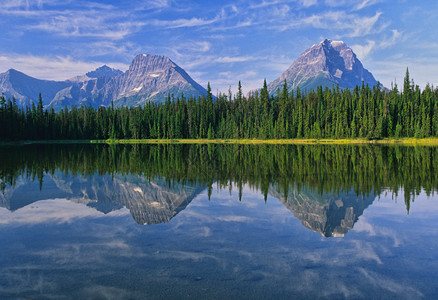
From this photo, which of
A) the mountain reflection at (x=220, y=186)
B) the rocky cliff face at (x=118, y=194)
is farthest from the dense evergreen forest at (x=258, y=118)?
the rocky cliff face at (x=118, y=194)

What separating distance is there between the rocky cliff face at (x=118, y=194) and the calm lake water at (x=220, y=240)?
0.27 ft

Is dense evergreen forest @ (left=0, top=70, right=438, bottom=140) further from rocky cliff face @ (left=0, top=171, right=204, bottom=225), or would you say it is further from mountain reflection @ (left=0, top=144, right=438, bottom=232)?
rocky cliff face @ (left=0, top=171, right=204, bottom=225)

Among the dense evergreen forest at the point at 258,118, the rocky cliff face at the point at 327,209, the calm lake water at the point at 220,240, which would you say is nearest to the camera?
the calm lake water at the point at 220,240

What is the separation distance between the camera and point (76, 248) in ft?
38.3

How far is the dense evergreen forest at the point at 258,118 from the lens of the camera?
125 metres

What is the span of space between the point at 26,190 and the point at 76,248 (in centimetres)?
1381

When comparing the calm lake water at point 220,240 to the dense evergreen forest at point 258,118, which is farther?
the dense evergreen forest at point 258,118

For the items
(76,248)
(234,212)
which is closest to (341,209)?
(234,212)

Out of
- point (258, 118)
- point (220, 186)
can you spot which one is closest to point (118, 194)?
point (220, 186)

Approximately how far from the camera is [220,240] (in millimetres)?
12406

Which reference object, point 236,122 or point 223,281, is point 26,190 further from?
point 236,122

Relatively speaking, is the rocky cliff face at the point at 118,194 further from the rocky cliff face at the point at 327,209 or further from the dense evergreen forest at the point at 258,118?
the dense evergreen forest at the point at 258,118

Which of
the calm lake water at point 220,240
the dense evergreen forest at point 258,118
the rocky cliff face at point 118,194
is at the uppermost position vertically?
the dense evergreen forest at point 258,118

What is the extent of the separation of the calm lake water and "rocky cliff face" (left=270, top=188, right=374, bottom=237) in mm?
59
